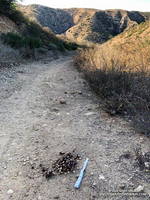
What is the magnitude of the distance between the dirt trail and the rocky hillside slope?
50.4 meters

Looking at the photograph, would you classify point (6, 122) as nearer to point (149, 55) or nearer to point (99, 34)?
point (149, 55)

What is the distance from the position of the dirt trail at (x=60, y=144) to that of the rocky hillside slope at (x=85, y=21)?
50.4 m

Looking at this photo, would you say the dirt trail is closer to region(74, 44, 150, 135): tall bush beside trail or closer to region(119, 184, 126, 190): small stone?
region(119, 184, 126, 190): small stone

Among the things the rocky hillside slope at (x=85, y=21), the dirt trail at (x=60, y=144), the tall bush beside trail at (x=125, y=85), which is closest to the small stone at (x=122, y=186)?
the dirt trail at (x=60, y=144)

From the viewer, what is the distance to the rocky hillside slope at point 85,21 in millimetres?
62375

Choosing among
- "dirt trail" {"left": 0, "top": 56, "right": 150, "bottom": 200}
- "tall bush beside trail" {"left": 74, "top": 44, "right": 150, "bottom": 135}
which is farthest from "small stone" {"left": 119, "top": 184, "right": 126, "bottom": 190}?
"tall bush beside trail" {"left": 74, "top": 44, "right": 150, "bottom": 135}

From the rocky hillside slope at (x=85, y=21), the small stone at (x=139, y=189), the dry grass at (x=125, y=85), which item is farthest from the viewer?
the rocky hillside slope at (x=85, y=21)

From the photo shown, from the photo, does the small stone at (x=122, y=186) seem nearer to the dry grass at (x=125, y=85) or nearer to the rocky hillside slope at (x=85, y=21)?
the dry grass at (x=125, y=85)

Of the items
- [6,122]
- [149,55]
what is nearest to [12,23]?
[149,55]

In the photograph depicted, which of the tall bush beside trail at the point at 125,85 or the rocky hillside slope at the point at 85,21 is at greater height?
the tall bush beside trail at the point at 125,85

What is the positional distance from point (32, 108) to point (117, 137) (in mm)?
2001

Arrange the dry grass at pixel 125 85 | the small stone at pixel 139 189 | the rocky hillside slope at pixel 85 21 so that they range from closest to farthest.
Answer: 1. the small stone at pixel 139 189
2. the dry grass at pixel 125 85
3. the rocky hillside slope at pixel 85 21

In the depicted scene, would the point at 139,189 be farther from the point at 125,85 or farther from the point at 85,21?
the point at 85,21

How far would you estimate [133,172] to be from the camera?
345 cm
